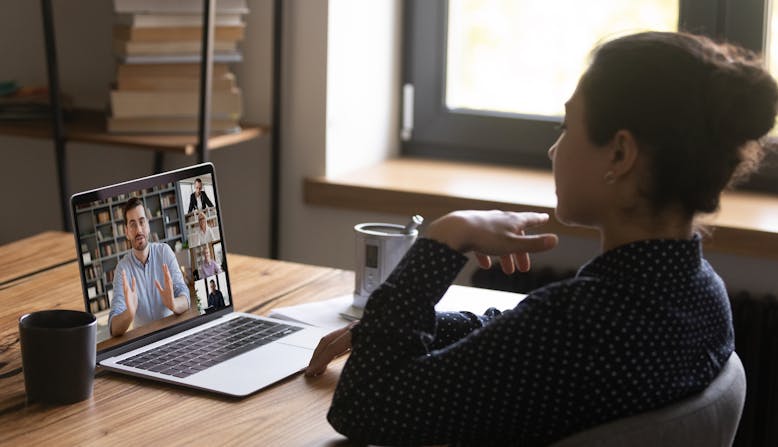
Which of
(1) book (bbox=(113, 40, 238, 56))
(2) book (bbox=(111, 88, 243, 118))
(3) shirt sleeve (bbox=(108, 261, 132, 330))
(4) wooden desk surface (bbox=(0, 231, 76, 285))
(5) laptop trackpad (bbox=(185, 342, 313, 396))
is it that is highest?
(1) book (bbox=(113, 40, 238, 56))

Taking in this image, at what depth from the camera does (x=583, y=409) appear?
3.61 ft

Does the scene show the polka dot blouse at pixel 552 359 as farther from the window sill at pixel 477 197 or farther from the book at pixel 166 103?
the book at pixel 166 103

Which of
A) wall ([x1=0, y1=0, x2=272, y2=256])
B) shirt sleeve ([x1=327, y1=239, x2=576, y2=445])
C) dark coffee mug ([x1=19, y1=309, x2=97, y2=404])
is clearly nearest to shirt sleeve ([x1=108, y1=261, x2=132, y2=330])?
dark coffee mug ([x1=19, y1=309, x2=97, y2=404])

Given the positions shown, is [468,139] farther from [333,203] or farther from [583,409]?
[583,409]

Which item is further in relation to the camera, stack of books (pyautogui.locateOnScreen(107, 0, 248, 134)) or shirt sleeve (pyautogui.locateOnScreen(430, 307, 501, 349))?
stack of books (pyautogui.locateOnScreen(107, 0, 248, 134))

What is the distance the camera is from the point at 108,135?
253 cm

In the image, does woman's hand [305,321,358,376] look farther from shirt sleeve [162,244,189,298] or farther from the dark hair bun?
the dark hair bun

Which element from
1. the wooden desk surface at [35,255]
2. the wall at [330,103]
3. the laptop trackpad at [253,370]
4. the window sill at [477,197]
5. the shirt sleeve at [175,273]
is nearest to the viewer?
the laptop trackpad at [253,370]

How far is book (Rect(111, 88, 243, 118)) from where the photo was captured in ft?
8.14

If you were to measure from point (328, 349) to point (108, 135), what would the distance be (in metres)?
1.29

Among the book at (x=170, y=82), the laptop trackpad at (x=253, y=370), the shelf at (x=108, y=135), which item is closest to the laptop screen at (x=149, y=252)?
the laptop trackpad at (x=253, y=370)

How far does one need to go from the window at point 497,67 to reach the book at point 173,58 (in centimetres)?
56

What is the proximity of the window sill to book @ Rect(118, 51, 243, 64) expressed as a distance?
0.36m

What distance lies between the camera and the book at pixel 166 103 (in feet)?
8.14
